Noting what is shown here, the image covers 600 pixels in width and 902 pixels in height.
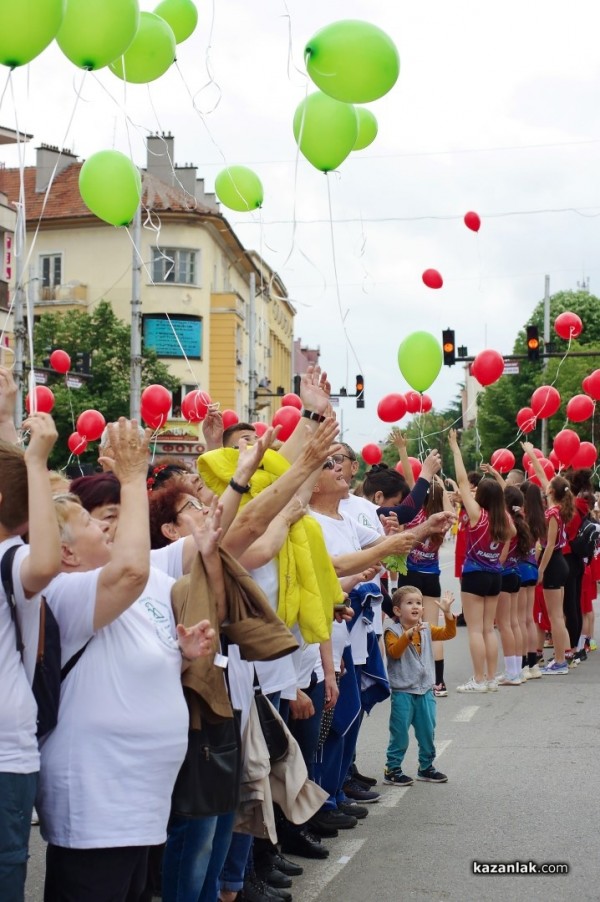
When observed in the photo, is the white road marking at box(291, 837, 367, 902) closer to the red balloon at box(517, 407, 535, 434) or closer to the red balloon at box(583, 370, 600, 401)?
the red balloon at box(583, 370, 600, 401)

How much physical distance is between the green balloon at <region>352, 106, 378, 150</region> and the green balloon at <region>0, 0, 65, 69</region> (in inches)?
111

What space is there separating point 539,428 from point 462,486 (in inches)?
1861

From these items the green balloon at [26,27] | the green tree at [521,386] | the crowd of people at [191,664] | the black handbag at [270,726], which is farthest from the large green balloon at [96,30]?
the green tree at [521,386]

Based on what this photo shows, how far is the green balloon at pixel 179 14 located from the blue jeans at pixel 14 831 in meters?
5.45

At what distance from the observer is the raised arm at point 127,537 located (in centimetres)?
349

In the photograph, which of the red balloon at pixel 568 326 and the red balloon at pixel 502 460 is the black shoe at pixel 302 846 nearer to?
the red balloon at pixel 568 326

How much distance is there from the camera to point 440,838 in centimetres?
623

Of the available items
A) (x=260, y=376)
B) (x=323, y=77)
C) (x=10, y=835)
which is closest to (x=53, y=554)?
(x=10, y=835)

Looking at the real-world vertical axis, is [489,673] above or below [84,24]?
below

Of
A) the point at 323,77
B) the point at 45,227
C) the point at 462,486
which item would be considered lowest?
the point at 462,486

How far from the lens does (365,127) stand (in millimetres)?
7992

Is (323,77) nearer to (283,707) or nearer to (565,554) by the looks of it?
(283,707)

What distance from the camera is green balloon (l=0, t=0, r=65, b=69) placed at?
5258mm

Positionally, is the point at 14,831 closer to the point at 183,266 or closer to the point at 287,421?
the point at 287,421
